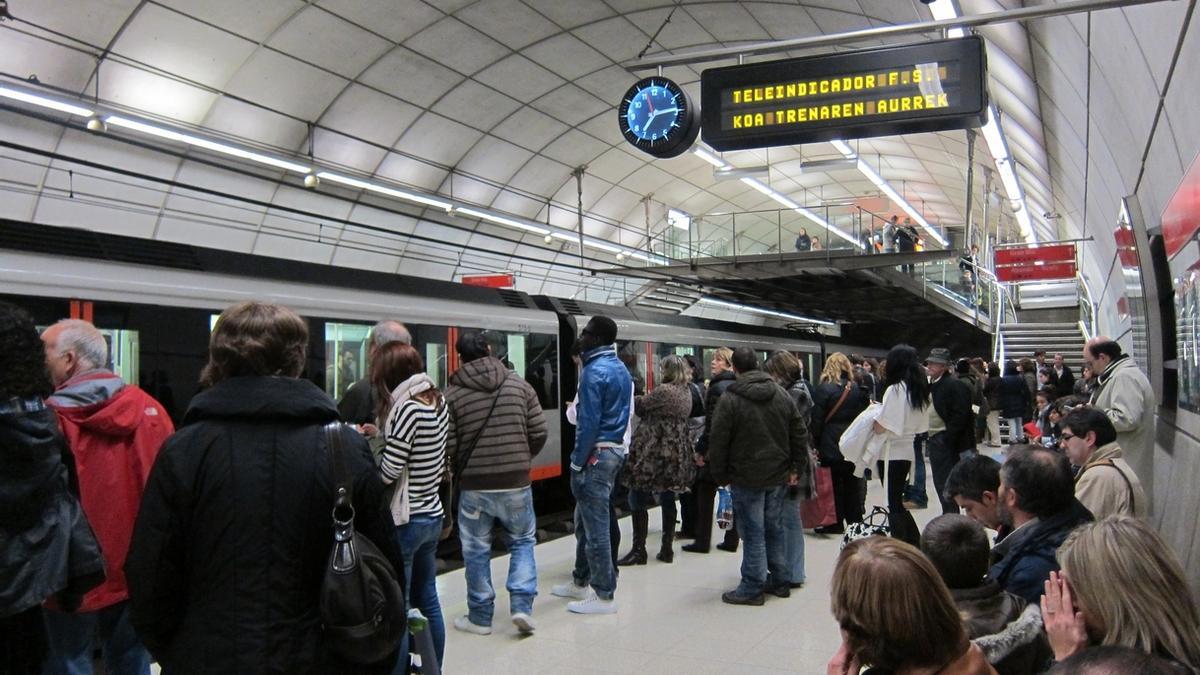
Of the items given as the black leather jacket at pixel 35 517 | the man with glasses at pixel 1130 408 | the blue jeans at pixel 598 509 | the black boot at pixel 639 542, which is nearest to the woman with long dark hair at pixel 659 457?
the black boot at pixel 639 542

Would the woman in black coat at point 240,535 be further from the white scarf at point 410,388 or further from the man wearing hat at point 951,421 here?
the man wearing hat at point 951,421

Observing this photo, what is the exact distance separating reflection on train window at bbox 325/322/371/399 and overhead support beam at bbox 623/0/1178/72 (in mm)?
3470

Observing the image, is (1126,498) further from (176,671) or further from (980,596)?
(176,671)

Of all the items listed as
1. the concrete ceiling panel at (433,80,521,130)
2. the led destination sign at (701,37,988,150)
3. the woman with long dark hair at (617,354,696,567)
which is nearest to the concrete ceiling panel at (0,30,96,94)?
the concrete ceiling panel at (433,80,521,130)

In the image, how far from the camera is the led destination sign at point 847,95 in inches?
229

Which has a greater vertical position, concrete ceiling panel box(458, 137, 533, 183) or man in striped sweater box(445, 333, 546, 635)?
concrete ceiling panel box(458, 137, 533, 183)

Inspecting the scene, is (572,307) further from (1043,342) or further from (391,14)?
(1043,342)

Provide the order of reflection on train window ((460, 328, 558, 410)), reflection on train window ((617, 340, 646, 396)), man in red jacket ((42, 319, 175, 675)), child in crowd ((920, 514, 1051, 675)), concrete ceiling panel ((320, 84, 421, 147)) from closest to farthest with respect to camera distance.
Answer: child in crowd ((920, 514, 1051, 675)) → man in red jacket ((42, 319, 175, 675)) → reflection on train window ((460, 328, 558, 410)) → reflection on train window ((617, 340, 646, 396)) → concrete ceiling panel ((320, 84, 421, 147))

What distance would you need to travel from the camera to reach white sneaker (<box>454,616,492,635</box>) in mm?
5004

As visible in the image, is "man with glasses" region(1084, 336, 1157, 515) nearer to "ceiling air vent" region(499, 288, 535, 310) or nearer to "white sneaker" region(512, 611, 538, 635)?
→ "white sneaker" region(512, 611, 538, 635)

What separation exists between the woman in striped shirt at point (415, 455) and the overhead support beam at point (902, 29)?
2.73 meters

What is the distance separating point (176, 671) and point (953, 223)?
126ft

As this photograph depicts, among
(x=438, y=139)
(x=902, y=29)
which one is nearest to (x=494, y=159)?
(x=438, y=139)

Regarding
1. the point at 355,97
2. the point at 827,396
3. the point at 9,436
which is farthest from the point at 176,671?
the point at 355,97
